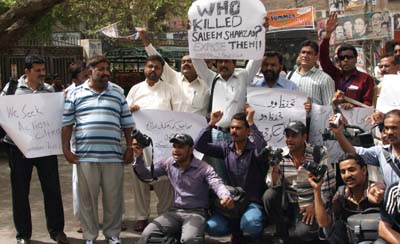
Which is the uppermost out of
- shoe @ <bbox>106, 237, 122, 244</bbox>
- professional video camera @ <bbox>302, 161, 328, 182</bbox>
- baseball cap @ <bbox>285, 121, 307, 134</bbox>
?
baseball cap @ <bbox>285, 121, 307, 134</bbox>

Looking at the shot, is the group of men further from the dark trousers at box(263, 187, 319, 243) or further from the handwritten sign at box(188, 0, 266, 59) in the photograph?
the handwritten sign at box(188, 0, 266, 59)

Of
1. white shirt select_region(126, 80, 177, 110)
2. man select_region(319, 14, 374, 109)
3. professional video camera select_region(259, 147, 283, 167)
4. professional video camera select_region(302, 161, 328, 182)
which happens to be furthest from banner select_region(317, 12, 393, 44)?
professional video camera select_region(302, 161, 328, 182)

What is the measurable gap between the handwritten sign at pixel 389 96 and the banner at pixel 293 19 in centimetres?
1681

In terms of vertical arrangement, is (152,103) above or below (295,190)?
above

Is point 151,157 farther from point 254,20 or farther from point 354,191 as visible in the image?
point 354,191

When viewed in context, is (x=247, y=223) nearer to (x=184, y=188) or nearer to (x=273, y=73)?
(x=184, y=188)

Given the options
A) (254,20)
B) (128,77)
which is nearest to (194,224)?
(254,20)

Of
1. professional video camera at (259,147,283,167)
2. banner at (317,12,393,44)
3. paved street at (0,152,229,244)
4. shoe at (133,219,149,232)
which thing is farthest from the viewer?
banner at (317,12,393,44)

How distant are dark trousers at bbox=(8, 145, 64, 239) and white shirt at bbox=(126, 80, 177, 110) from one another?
100cm

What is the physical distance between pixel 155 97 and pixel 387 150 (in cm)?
236

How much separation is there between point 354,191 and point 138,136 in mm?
1840

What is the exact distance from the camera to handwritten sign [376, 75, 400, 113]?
518 cm

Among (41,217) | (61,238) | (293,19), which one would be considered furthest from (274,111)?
(293,19)

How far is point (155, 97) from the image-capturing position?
592 centimetres
